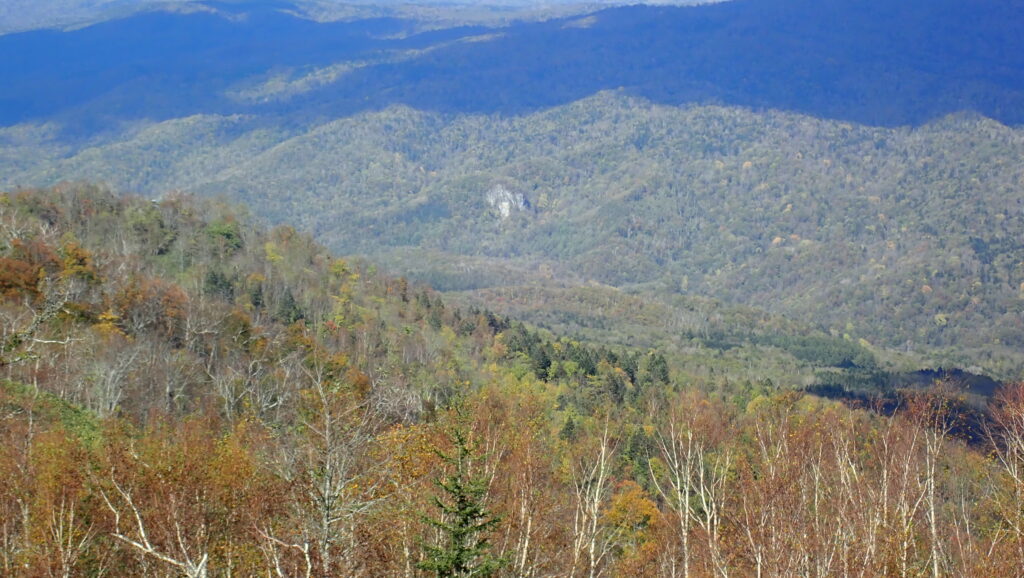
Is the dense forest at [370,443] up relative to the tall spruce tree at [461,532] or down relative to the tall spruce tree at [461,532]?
down

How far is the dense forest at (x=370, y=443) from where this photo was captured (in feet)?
64.3

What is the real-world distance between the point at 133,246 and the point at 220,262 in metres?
8.92

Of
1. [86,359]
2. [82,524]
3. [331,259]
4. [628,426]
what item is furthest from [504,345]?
[82,524]

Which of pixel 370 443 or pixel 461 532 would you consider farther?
pixel 370 443

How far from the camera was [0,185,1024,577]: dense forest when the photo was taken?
771 inches

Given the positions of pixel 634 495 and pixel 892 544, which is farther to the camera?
pixel 634 495

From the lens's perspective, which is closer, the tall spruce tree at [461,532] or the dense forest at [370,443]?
the tall spruce tree at [461,532]

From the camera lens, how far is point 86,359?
48.8 meters

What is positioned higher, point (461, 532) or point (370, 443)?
point (461, 532)

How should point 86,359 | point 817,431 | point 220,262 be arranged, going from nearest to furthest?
point 817,431 < point 86,359 < point 220,262

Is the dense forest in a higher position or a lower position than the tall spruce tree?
lower

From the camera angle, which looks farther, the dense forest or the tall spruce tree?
the dense forest

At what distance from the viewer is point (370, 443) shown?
2484 centimetres

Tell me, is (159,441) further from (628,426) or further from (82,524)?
(628,426)
